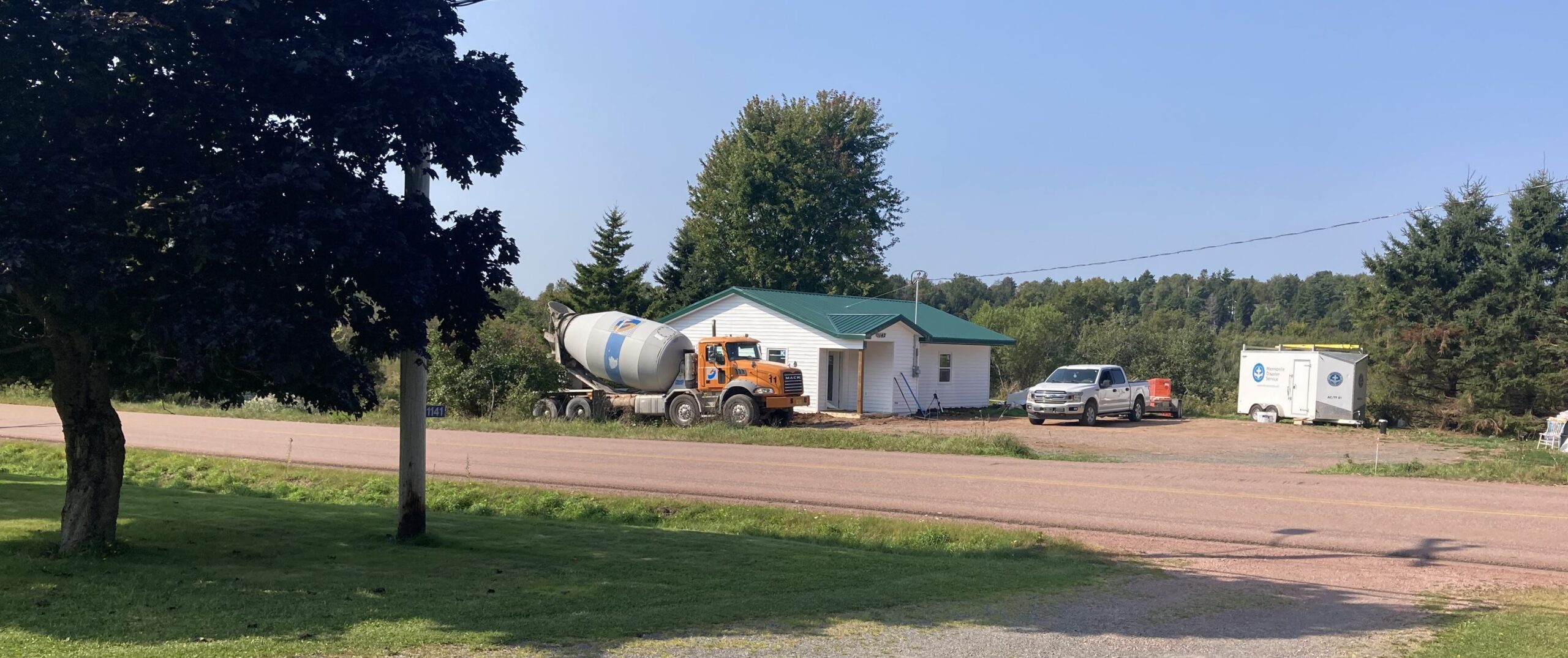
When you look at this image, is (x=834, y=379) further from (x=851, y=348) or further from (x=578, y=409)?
(x=578, y=409)

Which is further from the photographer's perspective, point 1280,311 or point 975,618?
point 1280,311

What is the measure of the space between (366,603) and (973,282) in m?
126

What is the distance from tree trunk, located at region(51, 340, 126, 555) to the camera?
9.91 m

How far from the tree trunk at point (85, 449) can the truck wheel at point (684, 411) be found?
75.6 feet

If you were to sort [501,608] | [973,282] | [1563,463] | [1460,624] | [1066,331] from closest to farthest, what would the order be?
[501,608]
[1460,624]
[1563,463]
[1066,331]
[973,282]

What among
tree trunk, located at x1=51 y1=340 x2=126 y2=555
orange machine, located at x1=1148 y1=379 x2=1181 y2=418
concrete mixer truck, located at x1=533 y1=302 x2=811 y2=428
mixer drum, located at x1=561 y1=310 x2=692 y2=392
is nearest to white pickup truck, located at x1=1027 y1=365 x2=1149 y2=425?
orange machine, located at x1=1148 y1=379 x2=1181 y2=418

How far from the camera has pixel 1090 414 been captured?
35531 mm

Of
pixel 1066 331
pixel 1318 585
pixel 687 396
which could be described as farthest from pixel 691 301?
pixel 1318 585

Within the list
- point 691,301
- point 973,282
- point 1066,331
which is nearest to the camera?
point 691,301

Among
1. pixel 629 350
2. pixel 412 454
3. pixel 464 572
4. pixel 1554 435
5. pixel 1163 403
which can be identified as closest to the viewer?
pixel 464 572

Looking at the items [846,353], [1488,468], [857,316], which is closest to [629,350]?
[846,353]

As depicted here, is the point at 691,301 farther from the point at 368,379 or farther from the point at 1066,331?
the point at 368,379

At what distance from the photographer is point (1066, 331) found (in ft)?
214

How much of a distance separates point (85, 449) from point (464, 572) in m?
3.39
